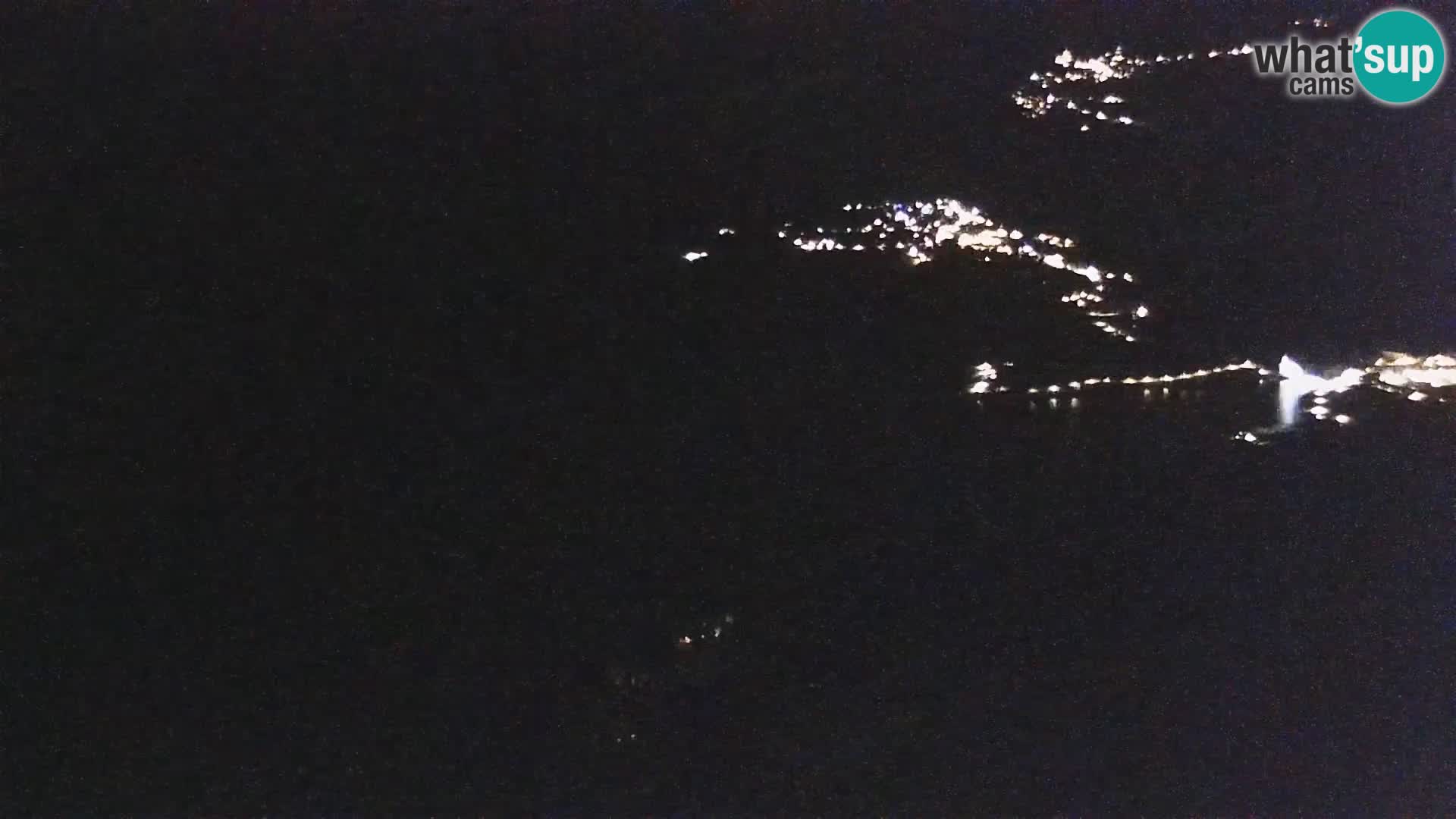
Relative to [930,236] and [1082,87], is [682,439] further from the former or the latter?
[1082,87]

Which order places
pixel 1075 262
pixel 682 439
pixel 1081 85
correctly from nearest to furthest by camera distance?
pixel 682 439 → pixel 1075 262 → pixel 1081 85

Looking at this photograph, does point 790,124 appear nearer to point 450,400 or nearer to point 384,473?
point 450,400

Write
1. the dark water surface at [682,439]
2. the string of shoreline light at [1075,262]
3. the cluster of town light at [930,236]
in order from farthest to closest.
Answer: the cluster of town light at [930,236] → the string of shoreline light at [1075,262] → the dark water surface at [682,439]

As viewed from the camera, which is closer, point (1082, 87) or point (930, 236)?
point (930, 236)

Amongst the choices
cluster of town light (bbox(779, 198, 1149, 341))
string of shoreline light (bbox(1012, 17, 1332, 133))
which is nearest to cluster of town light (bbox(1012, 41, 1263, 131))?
string of shoreline light (bbox(1012, 17, 1332, 133))

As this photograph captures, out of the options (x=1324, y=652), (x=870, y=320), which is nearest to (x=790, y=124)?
(x=870, y=320)

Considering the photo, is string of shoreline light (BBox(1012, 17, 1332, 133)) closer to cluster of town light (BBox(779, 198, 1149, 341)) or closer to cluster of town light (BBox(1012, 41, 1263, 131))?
cluster of town light (BBox(1012, 41, 1263, 131))

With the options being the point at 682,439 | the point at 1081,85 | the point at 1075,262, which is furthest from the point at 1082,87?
the point at 682,439

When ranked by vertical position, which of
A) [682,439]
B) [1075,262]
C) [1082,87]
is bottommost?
[682,439]

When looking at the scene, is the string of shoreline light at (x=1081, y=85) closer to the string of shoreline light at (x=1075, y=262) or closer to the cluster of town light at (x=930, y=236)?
the string of shoreline light at (x=1075, y=262)

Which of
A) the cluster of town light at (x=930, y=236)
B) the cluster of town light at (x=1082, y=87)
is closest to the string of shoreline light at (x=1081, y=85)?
the cluster of town light at (x=1082, y=87)

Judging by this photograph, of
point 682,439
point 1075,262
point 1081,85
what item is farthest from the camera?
point 1081,85
